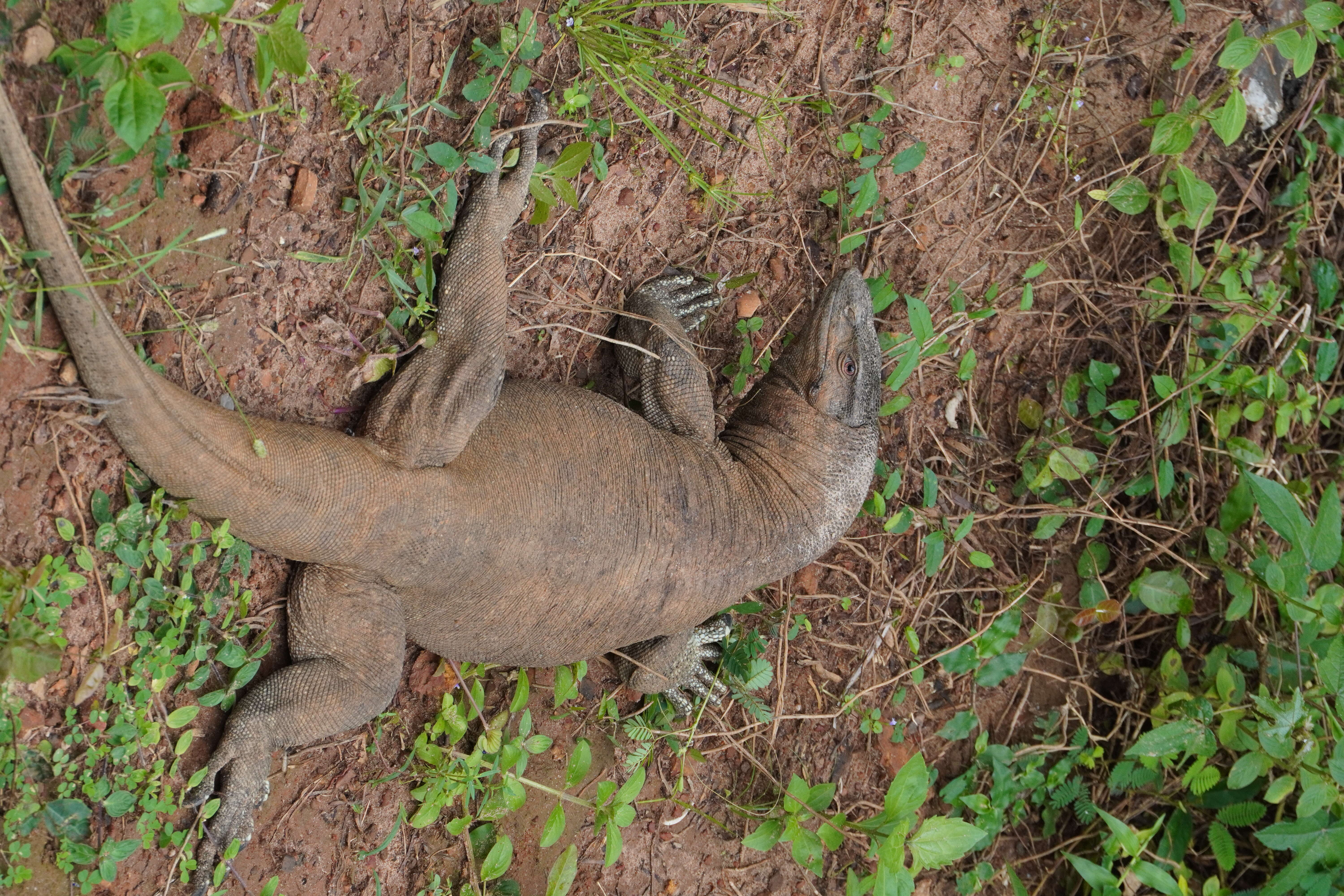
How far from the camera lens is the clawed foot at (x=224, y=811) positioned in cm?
312

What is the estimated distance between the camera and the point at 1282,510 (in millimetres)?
4391

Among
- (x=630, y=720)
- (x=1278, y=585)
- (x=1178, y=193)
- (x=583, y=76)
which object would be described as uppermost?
(x=583, y=76)

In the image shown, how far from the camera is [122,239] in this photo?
9.12 feet

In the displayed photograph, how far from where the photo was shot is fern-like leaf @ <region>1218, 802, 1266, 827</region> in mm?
4820

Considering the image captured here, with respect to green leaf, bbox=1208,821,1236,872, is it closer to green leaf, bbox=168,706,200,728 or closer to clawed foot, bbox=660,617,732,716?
clawed foot, bbox=660,617,732,716

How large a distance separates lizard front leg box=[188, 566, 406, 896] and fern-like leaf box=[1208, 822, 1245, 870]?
4112mm

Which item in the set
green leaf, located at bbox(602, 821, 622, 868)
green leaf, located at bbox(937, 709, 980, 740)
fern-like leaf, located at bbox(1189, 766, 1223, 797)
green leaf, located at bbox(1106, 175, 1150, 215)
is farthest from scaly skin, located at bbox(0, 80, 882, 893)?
fern-like leaf, located at bbox(1189, 766, 1223, 797)

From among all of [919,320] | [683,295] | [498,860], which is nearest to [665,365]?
[683,295]

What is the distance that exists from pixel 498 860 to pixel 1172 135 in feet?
13.9

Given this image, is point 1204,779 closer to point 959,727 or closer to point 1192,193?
point 959,727

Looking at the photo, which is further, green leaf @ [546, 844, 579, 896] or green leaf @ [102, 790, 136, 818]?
green leaf @ [546, 844, 579, 896]

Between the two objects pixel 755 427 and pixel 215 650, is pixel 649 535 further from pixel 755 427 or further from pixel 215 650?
pixel 215 650

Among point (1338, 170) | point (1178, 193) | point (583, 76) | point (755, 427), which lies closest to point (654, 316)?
point (755, 427)

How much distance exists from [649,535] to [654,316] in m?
0.97
